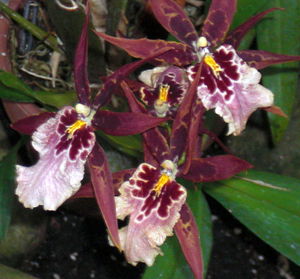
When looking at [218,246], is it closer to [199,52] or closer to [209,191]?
[209,191]

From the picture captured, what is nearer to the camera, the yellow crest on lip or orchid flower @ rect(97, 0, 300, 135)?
orchid flower @ rect(97, 0, 300, 135)

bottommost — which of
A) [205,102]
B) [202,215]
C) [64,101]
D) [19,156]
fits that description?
[19,156]

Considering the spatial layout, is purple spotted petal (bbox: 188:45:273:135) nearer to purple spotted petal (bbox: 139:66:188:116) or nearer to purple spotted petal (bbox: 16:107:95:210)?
purple spotted petal (bbox: 139:66:188:116)

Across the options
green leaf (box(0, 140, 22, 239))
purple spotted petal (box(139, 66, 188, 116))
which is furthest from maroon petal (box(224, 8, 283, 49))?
green leaf (box(0, 140, 22, 239))

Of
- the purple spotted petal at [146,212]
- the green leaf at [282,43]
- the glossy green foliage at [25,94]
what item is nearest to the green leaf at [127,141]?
the glossy green foliage at [25,94]

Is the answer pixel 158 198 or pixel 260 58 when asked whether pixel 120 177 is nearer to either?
pixel 158 198

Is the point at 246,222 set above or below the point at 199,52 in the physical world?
below

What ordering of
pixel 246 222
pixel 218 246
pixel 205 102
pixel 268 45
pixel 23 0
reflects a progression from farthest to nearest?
1. pixel 218 246
2. pixel 23 0
3. pixel 268 45
4. pixel 246 222
5. pixel 205 102

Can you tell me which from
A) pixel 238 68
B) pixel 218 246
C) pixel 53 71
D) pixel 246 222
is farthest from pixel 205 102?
pixel 218 246
